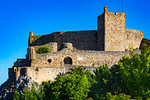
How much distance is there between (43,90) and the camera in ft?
158

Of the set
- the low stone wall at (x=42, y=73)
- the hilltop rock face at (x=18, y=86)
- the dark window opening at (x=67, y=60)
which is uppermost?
the dark window opening at (x=67, y=60)

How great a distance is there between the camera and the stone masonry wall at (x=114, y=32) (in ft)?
204

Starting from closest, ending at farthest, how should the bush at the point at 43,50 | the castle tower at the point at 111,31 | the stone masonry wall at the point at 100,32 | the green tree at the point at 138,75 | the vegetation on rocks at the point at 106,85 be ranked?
the green tree at the point at 138,75, the vegetation on rocks at the point at 106,85, the bush at the point at 43,50, the castle tower at the point at 111,31, the stone masonry wall at the point at 100,32

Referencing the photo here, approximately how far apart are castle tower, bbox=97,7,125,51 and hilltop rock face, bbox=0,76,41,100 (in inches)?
631

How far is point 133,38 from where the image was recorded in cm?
6719

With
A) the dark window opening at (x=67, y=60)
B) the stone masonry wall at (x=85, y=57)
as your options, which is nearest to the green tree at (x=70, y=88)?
the stone masonry wall at (x=85, y=57)

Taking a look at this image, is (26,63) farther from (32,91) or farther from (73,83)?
(73,83)

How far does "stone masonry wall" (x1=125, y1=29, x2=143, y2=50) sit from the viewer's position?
65819 millimetres

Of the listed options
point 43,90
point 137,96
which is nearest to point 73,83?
point 43,90

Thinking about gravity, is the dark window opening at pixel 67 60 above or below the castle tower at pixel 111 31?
below

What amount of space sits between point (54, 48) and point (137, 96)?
22238 mm

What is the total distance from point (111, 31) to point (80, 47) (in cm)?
632

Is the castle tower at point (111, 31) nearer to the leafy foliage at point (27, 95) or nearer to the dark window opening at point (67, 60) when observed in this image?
the dark window opening at point (67, 60)

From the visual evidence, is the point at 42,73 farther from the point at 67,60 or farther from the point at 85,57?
the point at 85,57
